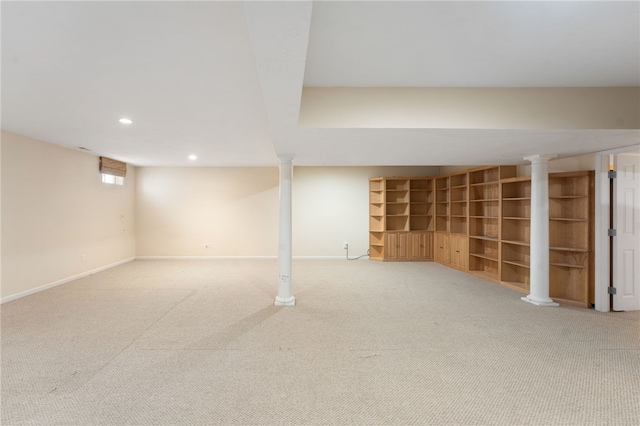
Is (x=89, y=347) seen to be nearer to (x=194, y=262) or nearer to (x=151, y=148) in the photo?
(x=151, y=148)

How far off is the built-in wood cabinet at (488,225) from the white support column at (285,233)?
142 inches

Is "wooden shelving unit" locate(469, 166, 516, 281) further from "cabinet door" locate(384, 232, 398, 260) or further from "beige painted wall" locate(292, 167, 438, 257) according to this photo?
"beige painted wall" locate(292, 167, 438, 257)

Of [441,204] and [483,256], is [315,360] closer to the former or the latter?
[483,256]

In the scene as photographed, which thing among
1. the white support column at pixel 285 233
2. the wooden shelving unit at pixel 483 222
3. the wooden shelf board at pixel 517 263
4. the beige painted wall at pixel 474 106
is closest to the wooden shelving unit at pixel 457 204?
the wooden shelving unit at pixel 483 222

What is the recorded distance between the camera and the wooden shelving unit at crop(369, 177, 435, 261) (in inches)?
272

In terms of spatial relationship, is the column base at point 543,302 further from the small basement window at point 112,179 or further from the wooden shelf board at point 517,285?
the small basement window at point 112,179

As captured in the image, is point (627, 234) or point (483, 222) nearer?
point (627, 234)

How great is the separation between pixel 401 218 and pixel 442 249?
1.27m

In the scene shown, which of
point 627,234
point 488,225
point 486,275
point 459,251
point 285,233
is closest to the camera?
point 627,234

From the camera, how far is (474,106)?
2.53 metres

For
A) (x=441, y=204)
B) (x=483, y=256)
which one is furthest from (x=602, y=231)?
(x=441, y=204)

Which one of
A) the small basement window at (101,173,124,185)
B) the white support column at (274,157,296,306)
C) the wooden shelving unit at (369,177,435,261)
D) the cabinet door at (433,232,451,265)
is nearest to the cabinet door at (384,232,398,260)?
the wooden shelving unit at (369,177,435,261)

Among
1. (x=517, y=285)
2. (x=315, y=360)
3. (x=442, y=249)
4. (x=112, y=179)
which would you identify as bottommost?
(x=315, y=360)

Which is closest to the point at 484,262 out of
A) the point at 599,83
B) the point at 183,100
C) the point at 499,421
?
the point at 599,83
